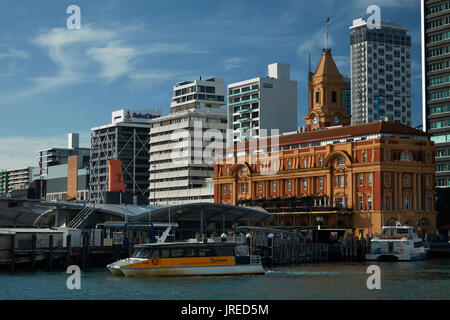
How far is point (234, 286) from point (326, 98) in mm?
109577

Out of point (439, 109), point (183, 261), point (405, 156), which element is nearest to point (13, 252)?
point (183, 261)

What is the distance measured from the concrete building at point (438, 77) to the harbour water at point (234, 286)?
107301 mm

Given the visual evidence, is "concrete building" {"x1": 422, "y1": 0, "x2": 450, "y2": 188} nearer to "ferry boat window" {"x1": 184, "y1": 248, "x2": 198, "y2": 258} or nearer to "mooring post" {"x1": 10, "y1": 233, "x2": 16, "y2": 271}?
"ferry boat window" {"x1": 184, "y1": 248, "x2": 198, "y2": 258}

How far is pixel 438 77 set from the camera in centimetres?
18488

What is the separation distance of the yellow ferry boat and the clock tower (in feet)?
320

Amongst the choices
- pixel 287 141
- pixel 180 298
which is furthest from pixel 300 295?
pixel 287 141

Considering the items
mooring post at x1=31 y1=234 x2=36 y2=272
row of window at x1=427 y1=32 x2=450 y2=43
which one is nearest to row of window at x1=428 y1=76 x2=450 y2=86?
row of window at x1=427 y1=32 x2=450 y2=43

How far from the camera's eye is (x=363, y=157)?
14362 centimetres

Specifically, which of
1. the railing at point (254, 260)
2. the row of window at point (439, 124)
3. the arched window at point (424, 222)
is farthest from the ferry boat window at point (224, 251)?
the row of window at point (439, 124)

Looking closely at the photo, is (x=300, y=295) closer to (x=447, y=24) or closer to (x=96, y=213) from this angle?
(x=96, y=213)

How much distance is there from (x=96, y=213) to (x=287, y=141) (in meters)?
55.5

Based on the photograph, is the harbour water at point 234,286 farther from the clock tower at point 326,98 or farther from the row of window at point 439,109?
the row of window at point 439,109

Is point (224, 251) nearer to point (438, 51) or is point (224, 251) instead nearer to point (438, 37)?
point (438, 51)
